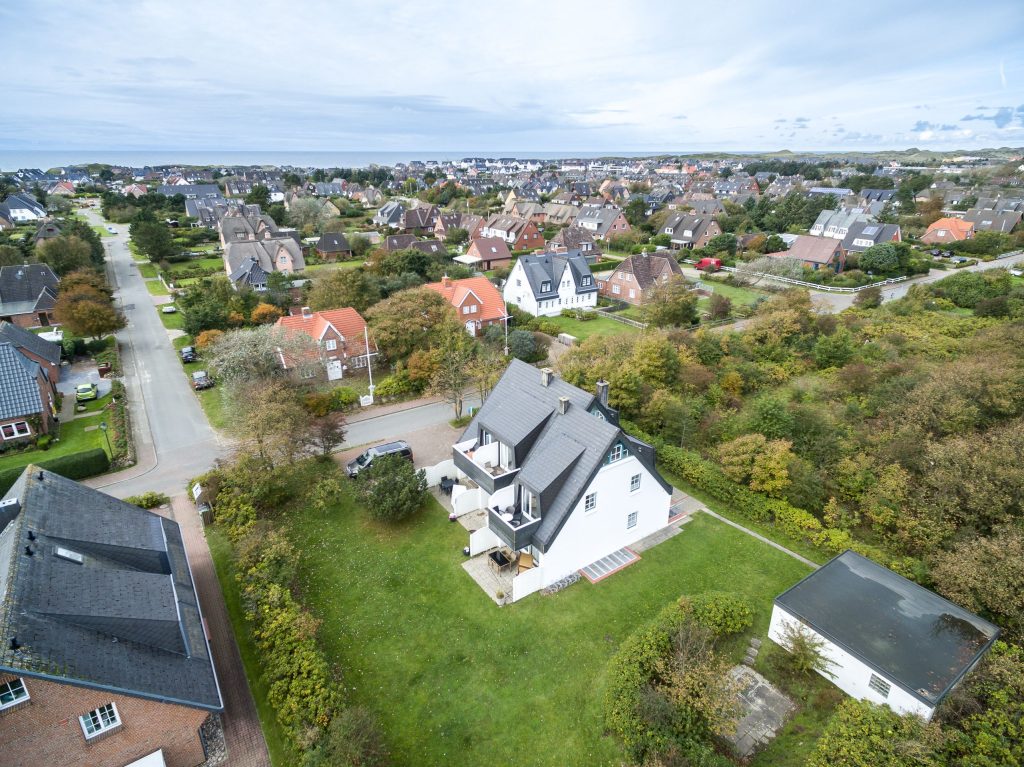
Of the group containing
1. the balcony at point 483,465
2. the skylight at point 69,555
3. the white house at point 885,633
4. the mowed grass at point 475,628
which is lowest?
the mowed grass at point 475,628

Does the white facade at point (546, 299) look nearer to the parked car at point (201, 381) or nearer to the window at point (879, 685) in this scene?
the parked car at point (201, 381)

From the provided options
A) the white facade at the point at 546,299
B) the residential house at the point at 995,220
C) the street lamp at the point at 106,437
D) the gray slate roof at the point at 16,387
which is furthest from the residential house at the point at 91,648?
the residential house at the point at 995,220

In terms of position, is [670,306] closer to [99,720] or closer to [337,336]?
[337,336]

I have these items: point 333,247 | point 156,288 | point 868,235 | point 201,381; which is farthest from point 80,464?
point 868,235

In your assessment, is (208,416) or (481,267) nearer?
(208,416)

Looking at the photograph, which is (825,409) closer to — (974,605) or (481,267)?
(974,605)

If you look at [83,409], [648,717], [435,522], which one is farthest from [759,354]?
[83,409]

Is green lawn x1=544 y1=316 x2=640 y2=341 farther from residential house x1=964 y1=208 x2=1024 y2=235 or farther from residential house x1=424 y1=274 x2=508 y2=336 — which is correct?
residential house x1=964 y1=208 x2=1024 y2=235
